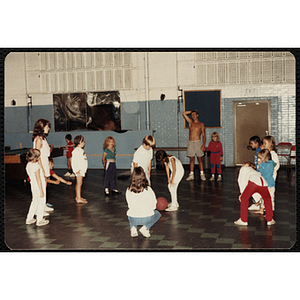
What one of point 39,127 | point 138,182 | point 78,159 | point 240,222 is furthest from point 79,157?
point 240,222

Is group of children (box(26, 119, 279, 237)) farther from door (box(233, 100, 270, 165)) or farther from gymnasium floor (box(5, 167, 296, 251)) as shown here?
door (box(233, 100, 270, 165))

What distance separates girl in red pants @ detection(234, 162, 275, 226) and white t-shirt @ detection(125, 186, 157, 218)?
4.21ft

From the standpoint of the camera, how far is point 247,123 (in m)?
11.7

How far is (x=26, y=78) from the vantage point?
44.4 ft

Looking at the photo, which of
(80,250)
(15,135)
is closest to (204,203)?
(80,250)

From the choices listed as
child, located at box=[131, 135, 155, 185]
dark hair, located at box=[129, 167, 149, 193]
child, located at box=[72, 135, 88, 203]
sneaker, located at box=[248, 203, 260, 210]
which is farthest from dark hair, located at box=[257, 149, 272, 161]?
child, located at box=[72, 135, 88, 203]

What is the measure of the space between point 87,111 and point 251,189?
29.5ft

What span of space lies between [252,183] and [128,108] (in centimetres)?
809

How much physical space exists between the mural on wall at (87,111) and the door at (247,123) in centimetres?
394

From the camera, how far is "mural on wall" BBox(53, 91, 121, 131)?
12664 mm

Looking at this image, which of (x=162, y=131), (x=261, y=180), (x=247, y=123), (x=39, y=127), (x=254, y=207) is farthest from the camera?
(x=162, y=131)

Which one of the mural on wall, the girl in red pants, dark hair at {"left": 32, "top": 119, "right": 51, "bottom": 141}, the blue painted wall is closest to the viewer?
the girl in red pants

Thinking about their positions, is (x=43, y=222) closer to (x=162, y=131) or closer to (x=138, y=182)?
(x=138, y=182)

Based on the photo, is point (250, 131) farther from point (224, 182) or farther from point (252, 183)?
point (252, 183)
